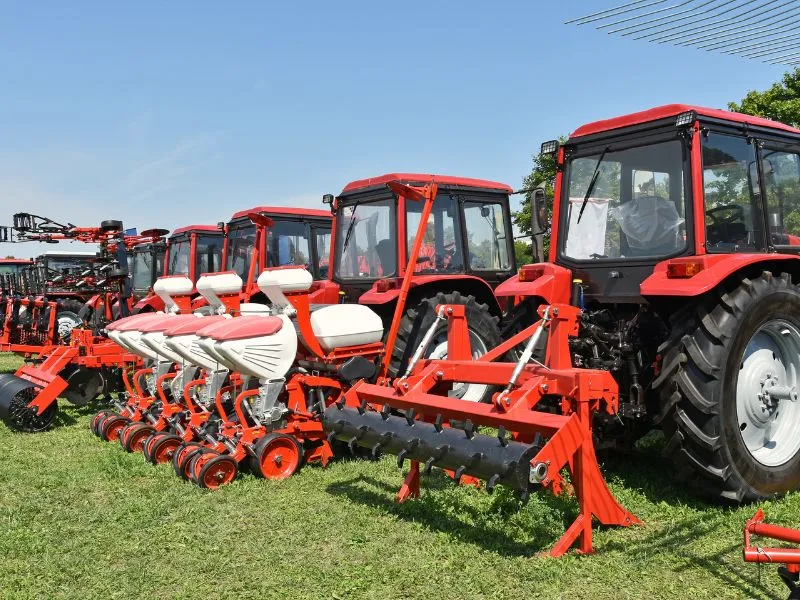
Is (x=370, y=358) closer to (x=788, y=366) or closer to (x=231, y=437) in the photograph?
(x=231, y=437)

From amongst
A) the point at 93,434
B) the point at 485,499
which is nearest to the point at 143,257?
the point at 93,434

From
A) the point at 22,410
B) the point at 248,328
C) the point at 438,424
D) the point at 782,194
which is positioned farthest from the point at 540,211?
the point at 22,410

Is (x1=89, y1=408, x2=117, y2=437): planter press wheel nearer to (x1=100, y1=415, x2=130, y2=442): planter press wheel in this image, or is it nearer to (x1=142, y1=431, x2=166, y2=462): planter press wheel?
(x1=100, y1=415, x2=130, y2=442): planter press wheel

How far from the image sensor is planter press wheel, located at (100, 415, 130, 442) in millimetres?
6742

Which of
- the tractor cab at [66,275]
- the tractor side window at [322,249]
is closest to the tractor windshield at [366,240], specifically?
the tractor side window at [322,249]

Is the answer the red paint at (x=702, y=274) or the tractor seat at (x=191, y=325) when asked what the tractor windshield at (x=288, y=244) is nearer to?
the tractor seat at (x=191, y=325)

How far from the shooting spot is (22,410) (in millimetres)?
7121

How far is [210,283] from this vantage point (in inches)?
252

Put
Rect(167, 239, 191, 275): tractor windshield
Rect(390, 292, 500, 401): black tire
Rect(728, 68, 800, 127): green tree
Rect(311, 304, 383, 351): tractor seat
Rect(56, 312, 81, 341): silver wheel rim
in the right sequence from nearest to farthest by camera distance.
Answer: Rect(311, 304, 383, 351): tractor seat
Rect(390, 292, 500, 401): black tire
Rect(167, 239, 191, 275): tractor windshield
Rect(56, 312, 81, 341): silver wheel rim
Rect(728, 68, 800, 127): green tree

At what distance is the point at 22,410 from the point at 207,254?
481 cm

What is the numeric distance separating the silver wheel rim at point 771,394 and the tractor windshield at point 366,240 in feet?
10.6

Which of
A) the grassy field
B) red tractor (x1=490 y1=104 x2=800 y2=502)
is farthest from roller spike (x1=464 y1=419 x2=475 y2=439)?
red tractor (x1=490 y1=104 x2=800 y2=502)

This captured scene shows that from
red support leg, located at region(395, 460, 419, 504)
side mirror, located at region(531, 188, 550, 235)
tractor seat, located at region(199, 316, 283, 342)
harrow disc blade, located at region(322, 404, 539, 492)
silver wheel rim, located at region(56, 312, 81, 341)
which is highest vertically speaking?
side mirror, located at region(531, 188, 550, 235)

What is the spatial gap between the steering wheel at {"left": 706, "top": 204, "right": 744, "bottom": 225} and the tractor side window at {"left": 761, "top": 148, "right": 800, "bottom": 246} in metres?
0.29
